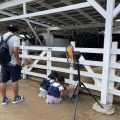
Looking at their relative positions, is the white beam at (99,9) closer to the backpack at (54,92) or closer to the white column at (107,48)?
the white column at (107,48)

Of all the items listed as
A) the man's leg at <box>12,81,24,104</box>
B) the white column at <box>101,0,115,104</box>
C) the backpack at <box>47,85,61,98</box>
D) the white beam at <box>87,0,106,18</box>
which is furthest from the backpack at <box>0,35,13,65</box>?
the white column at <box>101,0,115,104</box>

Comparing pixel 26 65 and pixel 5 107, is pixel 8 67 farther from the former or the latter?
pixel 26 65

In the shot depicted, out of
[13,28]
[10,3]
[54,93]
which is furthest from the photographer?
[10,3]

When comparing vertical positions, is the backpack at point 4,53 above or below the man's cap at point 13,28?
below

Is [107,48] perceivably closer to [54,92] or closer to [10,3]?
[54,92]

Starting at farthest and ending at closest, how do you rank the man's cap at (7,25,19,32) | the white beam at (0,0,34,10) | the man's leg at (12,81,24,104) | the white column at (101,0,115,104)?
the white beam at (0,0,34,10) → the man's leg at (12,81,24,104) → the man's cap at (7,25,19,32) → the white column at (101,0,115,104)

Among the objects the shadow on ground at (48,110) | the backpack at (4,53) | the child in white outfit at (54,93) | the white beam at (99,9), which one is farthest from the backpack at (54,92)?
the white beam at (99,9)

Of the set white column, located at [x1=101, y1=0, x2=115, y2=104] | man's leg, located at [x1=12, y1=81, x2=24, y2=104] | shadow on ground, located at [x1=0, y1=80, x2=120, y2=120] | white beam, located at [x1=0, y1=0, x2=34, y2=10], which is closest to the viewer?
shadow on ground, located at [x1=0, y1=80, x2=120, y2=120]

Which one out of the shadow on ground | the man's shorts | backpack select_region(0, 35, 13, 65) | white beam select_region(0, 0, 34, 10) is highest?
white beam select_region(0, 0, 34, 10)

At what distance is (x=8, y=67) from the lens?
3.54m

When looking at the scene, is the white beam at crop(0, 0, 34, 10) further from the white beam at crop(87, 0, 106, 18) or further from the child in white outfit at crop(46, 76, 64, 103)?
the child in white outfit at crop(46, 76, 64, 103)

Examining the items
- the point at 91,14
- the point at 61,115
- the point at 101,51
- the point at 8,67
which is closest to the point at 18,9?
the point at 91,14

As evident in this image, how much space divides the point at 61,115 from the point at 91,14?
373cm

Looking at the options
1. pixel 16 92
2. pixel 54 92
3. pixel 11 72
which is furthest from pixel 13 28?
pixel 54 92
